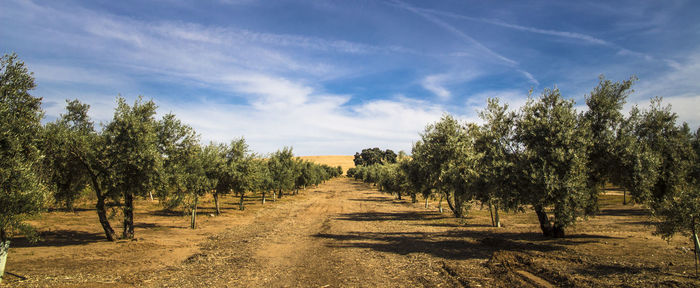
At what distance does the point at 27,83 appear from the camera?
14.9 meters

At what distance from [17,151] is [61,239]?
1227 cm

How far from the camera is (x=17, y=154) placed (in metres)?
13.5

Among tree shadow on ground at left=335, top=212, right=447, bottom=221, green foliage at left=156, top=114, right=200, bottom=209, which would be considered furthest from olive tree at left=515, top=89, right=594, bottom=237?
green foliage at left=156, top=114, right=200, bottom=209

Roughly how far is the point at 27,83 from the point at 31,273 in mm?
8898

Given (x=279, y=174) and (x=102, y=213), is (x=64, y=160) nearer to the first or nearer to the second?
(x=102, y=213)

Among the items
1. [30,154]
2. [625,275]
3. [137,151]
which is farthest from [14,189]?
[625,275]

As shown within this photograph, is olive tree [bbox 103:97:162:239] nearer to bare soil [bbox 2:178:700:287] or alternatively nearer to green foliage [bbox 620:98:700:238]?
bare soil [bbox 2:178:700:287]

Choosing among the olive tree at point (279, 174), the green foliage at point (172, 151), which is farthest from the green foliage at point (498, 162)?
the olive tree at point (279, 174)

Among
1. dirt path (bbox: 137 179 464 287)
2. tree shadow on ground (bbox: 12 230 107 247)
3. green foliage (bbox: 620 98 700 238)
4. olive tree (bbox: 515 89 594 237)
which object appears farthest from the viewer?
tree shadow on ground (bbox: 12 230 107 247)

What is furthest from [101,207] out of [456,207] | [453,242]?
[456,207]

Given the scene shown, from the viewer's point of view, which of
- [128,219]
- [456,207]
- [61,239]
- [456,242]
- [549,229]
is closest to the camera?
[549,229]

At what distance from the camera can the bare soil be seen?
1326 centimetres

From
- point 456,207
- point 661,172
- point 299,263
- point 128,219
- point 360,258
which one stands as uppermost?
point 661,172

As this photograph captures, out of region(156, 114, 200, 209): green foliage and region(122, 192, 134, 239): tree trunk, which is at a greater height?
region(156, 114, 200, 209): green foliage
